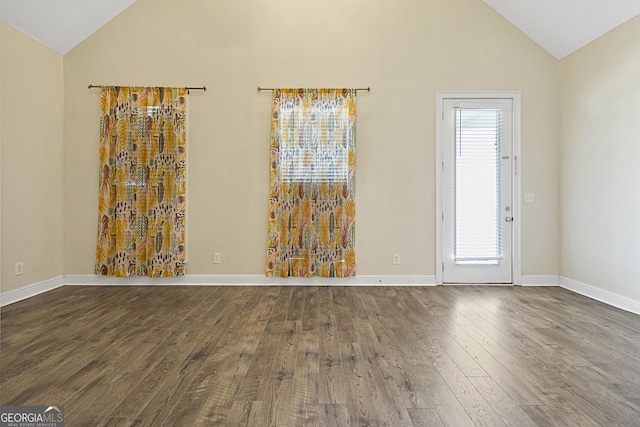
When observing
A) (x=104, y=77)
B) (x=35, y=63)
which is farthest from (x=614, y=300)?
(x=35, y=63)

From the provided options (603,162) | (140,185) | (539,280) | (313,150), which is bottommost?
(539,280)

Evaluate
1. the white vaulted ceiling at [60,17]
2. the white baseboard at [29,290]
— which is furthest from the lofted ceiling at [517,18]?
the white baseboard at [29,290]

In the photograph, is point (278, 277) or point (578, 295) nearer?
point (578, 295)

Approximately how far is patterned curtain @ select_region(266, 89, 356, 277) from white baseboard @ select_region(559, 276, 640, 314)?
2647 millimetres

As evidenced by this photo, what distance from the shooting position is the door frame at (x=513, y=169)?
5332 millimetres

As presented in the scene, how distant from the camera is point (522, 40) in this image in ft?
17.6

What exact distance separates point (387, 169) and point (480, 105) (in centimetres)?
143

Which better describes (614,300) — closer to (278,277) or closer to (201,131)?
(278,277)

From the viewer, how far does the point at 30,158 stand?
4695 mm

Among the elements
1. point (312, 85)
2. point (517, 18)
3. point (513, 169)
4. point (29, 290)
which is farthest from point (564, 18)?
point (29, 290)

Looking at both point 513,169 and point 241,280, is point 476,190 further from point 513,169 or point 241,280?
point 241,280

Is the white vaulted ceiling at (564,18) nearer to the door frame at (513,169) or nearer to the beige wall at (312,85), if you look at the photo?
the beige wall at (312,85)

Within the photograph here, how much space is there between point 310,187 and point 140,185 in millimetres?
2112

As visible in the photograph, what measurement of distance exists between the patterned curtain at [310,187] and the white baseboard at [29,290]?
2.58 meters
